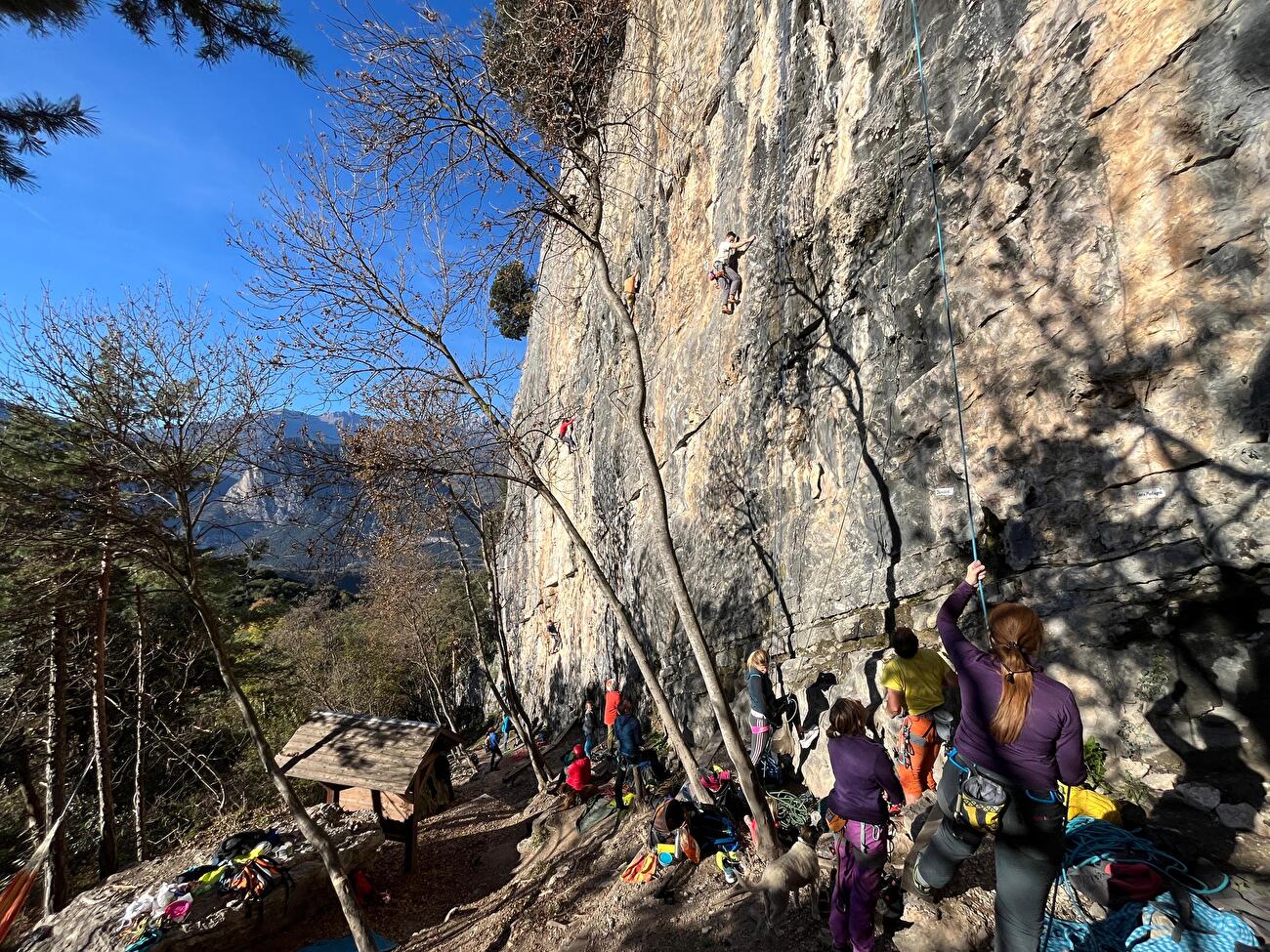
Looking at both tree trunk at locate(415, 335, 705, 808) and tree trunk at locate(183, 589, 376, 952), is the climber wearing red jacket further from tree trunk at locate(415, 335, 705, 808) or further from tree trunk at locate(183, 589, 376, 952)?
tree trunk at locate(183, 589, 376, 952)

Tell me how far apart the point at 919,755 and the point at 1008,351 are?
13.1ft

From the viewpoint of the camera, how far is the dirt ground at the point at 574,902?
3.83 m

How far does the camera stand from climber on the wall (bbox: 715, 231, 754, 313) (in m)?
9.73

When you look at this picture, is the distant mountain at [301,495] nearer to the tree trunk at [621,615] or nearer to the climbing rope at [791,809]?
the tree trunk at [621,615]

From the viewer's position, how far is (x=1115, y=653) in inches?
168

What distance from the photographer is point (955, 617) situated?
3.27 meters

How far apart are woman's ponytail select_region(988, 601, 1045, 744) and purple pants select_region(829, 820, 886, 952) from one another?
4.34ft

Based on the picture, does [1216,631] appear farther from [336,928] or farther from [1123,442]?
[336,928]

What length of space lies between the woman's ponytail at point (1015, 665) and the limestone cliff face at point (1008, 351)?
247cm

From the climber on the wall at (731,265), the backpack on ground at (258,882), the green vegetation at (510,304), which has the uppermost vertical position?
the green vegetation at (510,304)

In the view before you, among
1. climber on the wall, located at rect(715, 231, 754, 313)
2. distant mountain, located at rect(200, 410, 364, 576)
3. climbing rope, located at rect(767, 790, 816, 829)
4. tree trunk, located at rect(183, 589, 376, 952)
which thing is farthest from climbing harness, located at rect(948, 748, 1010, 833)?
climber on the wall, located at rect(715, 231, 754, 313)

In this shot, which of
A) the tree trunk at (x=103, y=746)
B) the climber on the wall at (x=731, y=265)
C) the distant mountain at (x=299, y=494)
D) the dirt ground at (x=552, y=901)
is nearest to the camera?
the dirt ground at (x=552, y=901)

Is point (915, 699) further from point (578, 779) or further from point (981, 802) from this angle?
point (578, 779)

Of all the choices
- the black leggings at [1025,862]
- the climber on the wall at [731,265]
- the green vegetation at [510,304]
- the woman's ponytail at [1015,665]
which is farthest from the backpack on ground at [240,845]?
the green vegetation at [510,304]
